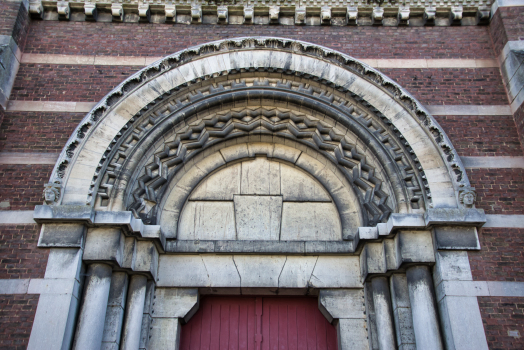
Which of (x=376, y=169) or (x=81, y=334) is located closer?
(x=81, y=334)

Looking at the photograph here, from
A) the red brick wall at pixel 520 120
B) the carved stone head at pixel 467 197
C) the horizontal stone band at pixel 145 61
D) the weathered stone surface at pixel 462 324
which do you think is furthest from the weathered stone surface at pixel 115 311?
the red brick wall at pixel 520 120

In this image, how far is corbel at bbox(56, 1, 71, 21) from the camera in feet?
23.6

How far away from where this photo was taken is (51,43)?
23.3ft

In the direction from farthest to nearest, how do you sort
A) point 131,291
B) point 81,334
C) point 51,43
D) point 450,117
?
point 51,43 < point 450,117 < point 131,291 < point 81,334

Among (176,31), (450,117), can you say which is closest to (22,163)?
(176,31)

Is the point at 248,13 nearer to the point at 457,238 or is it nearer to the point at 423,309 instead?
the point at 457,238

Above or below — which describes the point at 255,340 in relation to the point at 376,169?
below

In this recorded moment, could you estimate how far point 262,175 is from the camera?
22.8 ft

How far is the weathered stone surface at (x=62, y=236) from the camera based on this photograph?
5469 mm

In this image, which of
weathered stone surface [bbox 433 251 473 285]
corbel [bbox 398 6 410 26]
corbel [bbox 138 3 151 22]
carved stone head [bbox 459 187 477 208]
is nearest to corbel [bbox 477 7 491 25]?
corbel [bbox 398 6 410 26]

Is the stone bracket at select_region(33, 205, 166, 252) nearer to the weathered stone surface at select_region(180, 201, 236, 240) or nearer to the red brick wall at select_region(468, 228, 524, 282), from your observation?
the weathered stone surface at select_region(180, 201, 236, 240)

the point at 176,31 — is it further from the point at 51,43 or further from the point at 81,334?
the point at 81,334

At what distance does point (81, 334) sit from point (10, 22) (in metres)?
4.57

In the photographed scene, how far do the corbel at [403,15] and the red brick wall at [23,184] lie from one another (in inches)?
216
